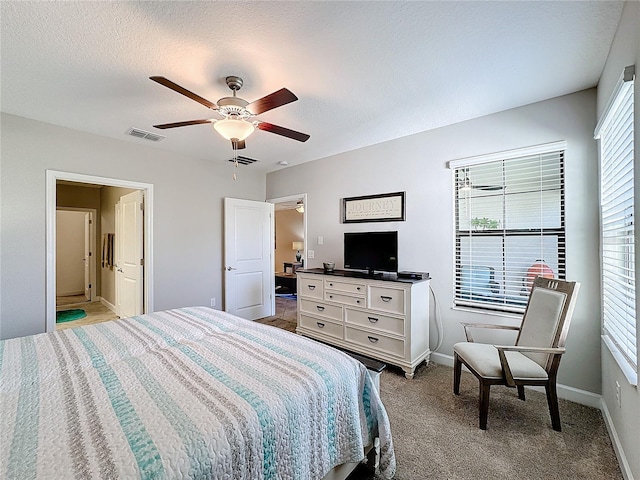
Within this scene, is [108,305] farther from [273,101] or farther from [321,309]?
[273,101]

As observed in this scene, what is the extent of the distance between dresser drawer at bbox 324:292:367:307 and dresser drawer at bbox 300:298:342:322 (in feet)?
0.27

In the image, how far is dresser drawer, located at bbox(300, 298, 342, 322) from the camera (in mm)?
3289

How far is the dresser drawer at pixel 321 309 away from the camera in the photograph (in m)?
3.29

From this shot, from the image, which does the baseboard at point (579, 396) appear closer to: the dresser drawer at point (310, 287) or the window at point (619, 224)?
the window at point (619, 224)

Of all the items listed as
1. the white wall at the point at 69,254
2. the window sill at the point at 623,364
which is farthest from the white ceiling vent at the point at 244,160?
the white wall at the point at 69,254

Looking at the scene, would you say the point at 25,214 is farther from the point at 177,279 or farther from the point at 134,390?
the point at 134,390

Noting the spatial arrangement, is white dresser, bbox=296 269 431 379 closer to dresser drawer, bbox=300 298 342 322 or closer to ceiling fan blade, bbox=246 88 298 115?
dresser drawer, bbox=300 298 342 322

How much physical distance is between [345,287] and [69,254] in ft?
22.4

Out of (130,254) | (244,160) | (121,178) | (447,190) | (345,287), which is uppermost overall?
(244,160)

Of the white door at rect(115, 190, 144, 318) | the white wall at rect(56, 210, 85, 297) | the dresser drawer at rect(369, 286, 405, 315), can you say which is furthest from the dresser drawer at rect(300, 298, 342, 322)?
the white wall at rect(56, 210, 85, 297)

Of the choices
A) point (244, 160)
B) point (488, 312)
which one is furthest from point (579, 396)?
point (244, 160)

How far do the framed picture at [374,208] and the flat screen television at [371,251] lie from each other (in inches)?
11.8

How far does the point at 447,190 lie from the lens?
3.01 metres

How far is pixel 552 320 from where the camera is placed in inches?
81.6
